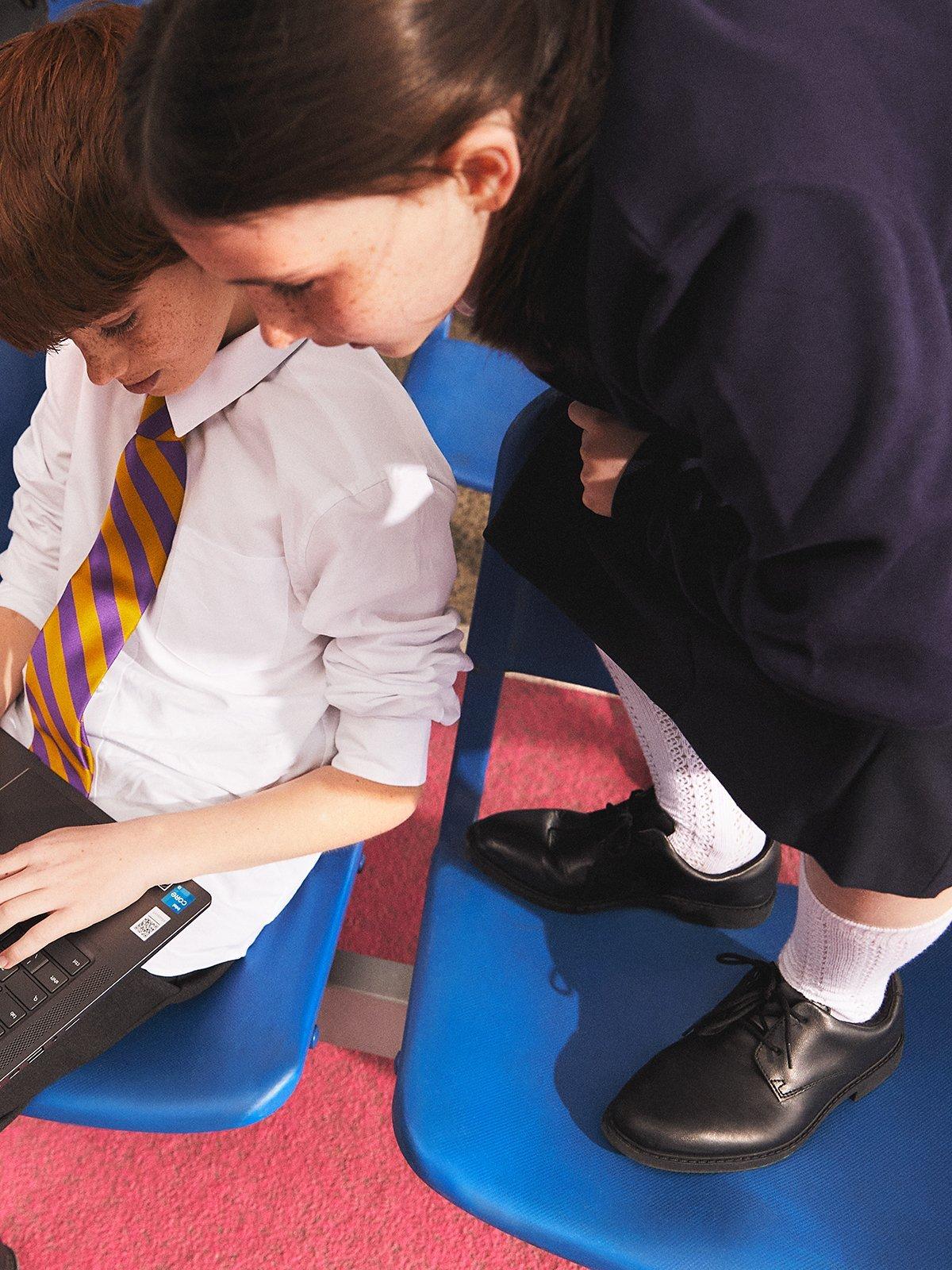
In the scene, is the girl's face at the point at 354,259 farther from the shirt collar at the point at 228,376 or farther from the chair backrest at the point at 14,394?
the chair backrest at the point at 14,394

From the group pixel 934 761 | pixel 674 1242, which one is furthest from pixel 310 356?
pixel 674 1242

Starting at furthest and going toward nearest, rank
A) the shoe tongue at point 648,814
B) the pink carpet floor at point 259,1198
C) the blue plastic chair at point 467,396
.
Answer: the blue plastic chair at point 467,396
the pink carpet floor at point 259,1198
the shoe tongue at point 648,814

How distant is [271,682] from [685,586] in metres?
0.35

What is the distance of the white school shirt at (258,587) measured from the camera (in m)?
0.71

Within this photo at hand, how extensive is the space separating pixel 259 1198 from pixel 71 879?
0.63 meters

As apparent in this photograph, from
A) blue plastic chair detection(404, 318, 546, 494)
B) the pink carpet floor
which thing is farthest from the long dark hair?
the pink carpet floor

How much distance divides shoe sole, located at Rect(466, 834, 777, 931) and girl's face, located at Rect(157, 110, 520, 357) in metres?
0.58

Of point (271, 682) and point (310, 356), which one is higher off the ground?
point (310, 356)

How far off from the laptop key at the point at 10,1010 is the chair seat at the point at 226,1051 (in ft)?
0.41

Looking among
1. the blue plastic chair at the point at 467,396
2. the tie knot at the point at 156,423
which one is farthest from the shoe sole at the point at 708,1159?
the blue plastic chair at the point at 467,396

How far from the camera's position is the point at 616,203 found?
455mm

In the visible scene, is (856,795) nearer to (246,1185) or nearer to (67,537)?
(67,537)

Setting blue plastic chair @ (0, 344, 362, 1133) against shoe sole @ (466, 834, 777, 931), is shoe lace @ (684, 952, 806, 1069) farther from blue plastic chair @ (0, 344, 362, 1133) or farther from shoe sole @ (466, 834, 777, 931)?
blue plastic chair @ (0, 344, 362, 1133)

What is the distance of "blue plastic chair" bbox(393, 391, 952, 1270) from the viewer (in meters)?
0.77
